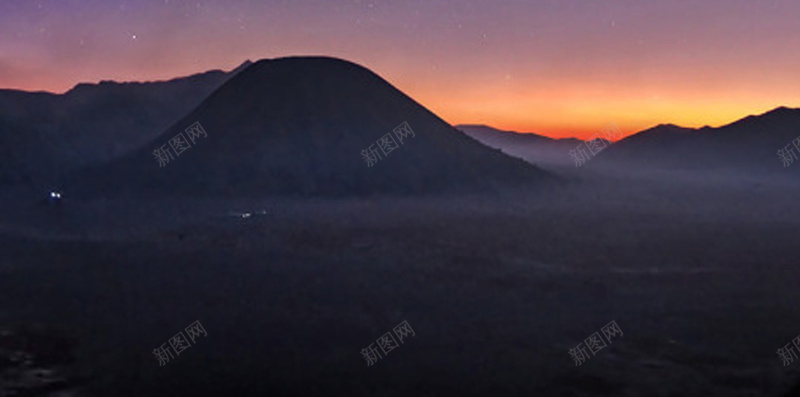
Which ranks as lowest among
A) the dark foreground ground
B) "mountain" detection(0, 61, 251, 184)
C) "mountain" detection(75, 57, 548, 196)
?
the dark foreground ground

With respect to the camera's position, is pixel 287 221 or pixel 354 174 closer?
pixel 287 221

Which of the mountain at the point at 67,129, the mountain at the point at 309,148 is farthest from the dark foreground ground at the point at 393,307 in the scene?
the mountain at the point at 67,129

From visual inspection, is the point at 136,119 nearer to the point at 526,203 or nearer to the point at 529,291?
the point at 526,203

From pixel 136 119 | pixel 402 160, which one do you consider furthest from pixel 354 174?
pixel 136 119

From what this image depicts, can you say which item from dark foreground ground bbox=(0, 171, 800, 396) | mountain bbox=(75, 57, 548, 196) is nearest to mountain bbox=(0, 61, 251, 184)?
mountain bbox=(75, 57, 548, 196)

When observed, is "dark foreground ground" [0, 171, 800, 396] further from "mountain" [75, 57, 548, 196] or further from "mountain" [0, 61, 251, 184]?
"mountain" [0, 61, 251, 184]

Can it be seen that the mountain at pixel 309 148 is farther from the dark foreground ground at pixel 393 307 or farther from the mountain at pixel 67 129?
the dark foreground ground at pixel 393 307
